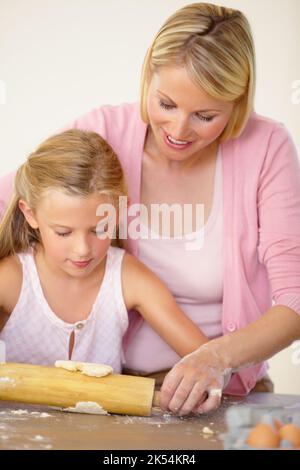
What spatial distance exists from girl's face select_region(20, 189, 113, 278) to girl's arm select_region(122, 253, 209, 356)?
0.08 metres

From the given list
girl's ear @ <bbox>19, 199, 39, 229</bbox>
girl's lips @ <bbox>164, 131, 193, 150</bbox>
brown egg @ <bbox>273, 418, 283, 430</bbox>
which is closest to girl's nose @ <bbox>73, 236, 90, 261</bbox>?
girl's ear @ <bbox>19, 199, 39, 229</bbox>

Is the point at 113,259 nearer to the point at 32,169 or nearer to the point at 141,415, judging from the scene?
the point at 32,169

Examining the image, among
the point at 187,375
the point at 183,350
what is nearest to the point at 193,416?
the point at 187,375

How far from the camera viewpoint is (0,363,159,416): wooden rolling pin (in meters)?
1.12

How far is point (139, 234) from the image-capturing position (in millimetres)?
1412

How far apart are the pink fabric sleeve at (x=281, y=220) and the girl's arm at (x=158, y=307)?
0.52 feet

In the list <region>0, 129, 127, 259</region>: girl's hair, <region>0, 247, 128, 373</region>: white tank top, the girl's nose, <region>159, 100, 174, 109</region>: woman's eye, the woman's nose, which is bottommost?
<region>0, 247, 128, 373</region>: white tank top

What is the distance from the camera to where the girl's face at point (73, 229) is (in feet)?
4.15

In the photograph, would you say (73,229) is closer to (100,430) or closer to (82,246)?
(82,246)

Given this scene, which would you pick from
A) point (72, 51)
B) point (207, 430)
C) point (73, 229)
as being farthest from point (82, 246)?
point (72, 51)

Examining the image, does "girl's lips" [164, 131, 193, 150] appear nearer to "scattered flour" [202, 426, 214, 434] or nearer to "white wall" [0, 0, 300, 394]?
"white wall" [0, 0, 300, 394]

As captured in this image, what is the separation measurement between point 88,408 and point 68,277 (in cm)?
33

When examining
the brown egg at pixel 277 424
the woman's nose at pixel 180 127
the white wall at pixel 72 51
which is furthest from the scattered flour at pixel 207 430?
the white wall at pixel 72 51
